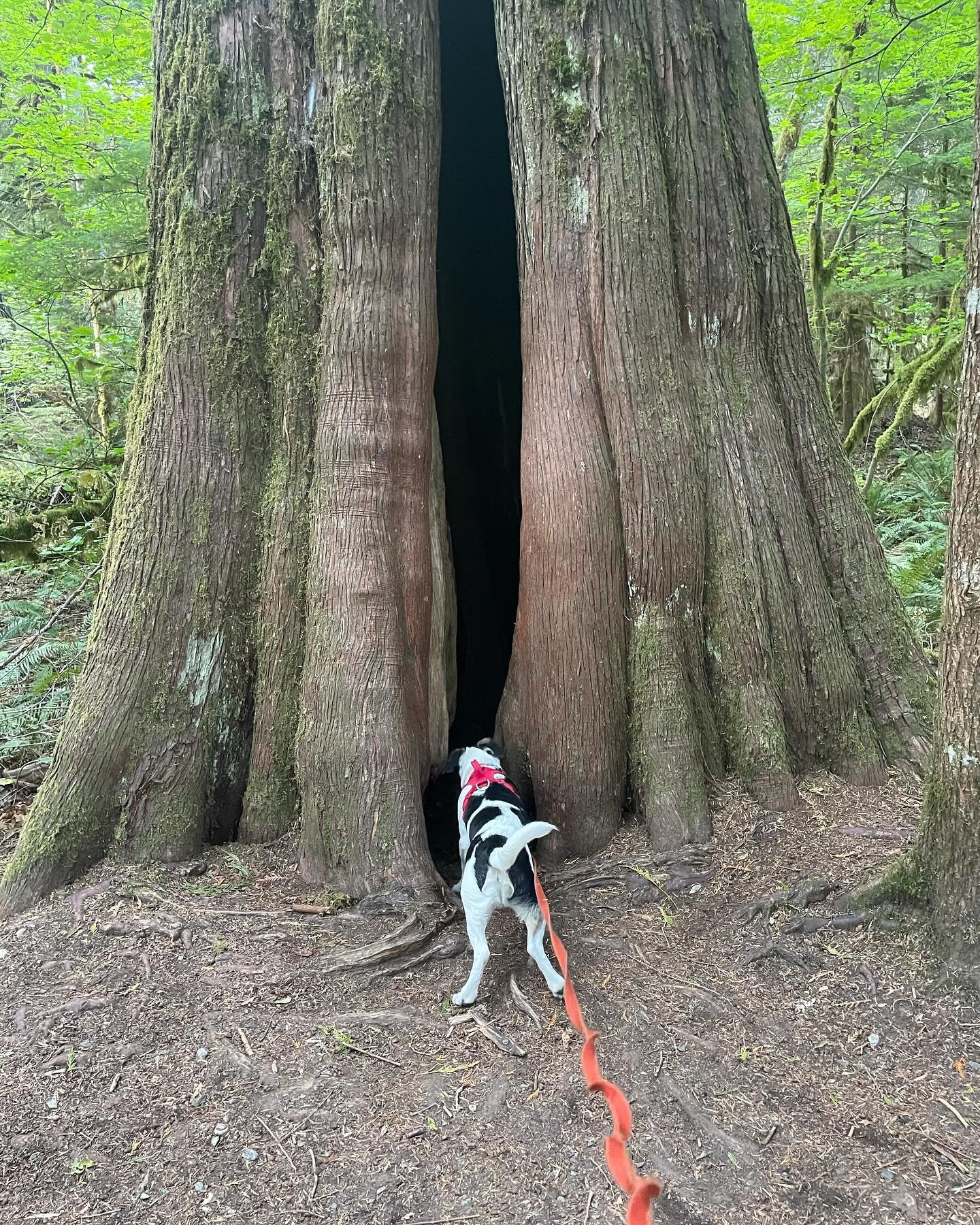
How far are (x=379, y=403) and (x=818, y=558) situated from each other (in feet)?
8.09

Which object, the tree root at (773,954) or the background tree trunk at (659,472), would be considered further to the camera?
the background tree trunk at (659,472)

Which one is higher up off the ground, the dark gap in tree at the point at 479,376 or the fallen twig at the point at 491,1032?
the dark gap in tree at the point at 479,376

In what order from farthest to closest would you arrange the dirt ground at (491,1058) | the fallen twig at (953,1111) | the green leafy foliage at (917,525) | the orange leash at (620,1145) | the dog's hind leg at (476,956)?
1. the green leafy foliage at (917,525)
2. the dog's hind leg at (476,956)
3. the fallen twig at (953,1111)
4. the dirt ground at (491,1058)
5. the orange leash at (620,1145)

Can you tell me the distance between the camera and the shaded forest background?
7.25m

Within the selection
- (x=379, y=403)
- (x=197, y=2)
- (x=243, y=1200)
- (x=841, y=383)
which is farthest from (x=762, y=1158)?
(x=841, y=383)

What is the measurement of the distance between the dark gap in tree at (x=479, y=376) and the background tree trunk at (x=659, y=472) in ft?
6.09

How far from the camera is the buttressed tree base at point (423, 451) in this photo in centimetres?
401

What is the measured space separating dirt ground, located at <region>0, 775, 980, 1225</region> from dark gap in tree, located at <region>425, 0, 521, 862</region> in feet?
8.71

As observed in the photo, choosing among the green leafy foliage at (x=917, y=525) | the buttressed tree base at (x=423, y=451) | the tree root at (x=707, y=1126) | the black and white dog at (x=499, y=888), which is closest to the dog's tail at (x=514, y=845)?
the black and white dog at (x=499, y=888)

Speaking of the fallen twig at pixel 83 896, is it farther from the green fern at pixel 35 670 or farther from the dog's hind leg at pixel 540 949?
the green fern at pixel 35 670

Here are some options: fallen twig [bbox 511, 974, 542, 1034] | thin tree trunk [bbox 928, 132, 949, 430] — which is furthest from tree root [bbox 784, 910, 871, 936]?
thin tree trunk [bbox 928, 132, 949, 430]

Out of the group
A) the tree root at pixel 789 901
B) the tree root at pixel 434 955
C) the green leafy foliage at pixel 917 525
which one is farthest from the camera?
the green leafy foliage at pixel 917 525

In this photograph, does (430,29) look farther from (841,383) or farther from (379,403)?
(841,383)

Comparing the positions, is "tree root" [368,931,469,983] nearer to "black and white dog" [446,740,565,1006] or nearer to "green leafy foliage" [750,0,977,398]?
"black and white dog" [446,740,565,1006]
